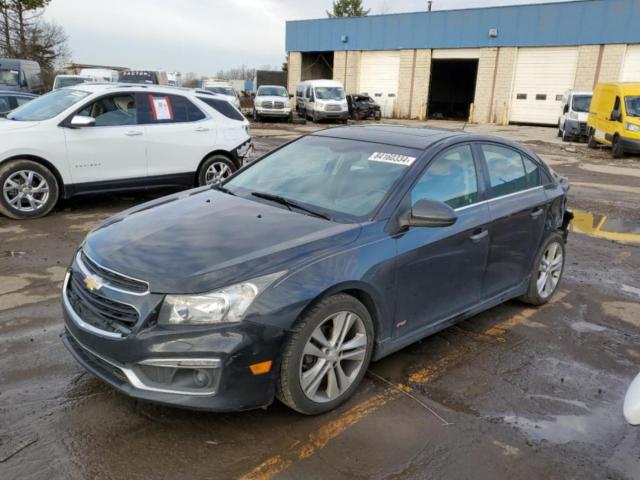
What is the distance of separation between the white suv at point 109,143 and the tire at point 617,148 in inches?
536

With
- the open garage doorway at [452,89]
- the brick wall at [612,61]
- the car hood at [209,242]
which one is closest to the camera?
the car hood at [209,242]

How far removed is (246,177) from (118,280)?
5.62ft

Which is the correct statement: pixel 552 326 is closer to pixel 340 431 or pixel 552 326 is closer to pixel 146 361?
pixel 340 431

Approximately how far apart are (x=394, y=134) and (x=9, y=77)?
1979cm

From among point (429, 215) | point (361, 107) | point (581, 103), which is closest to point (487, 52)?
point (361, 107)

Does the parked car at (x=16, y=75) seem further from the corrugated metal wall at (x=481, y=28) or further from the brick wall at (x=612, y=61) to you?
the brick wall at (x=612, y=61)

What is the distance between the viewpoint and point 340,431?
3125 millimetres

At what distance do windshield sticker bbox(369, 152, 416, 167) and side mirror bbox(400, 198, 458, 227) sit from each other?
43 cm

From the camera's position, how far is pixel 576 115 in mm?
22484

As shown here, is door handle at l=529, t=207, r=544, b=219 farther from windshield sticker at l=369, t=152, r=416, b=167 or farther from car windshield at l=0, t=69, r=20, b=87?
car windshield at l=0, t=69, r=20, b=87

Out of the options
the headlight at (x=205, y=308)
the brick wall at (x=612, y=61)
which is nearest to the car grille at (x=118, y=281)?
the headlight at (x=205, y=308)

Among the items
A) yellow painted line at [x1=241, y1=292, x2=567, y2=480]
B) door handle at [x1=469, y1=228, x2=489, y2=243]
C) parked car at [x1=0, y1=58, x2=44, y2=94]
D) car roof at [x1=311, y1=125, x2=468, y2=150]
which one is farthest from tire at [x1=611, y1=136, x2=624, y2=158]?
parked car at [x1=0, y1=58, x2=44, y2=94]

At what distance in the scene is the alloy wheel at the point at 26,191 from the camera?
7.27 m

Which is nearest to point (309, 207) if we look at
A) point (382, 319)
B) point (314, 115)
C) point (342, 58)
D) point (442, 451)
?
point (382, 319)
